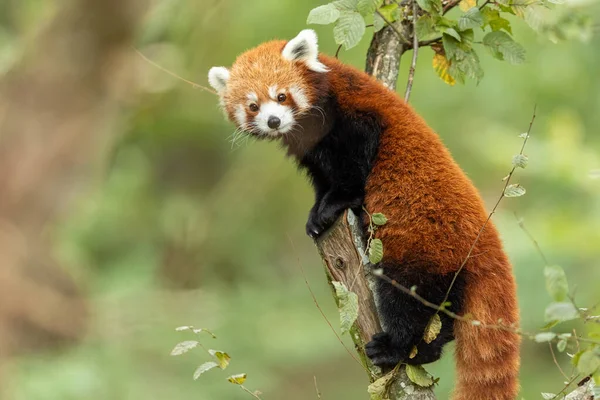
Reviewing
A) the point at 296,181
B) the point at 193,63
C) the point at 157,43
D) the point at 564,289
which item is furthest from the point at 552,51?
the point at 564,289

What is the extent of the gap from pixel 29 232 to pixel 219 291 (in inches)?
151

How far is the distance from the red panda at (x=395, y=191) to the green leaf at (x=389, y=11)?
27 cm

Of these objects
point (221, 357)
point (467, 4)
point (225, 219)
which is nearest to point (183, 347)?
point (221, 357)

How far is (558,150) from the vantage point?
18.7 ft

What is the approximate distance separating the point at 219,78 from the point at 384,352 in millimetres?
1645

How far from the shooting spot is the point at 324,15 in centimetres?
292

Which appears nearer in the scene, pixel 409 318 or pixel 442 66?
pixel 409 318

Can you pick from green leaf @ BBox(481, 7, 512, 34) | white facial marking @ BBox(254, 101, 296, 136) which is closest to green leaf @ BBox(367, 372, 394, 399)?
white facial marking @ BBox(254, 101, 296, 136)

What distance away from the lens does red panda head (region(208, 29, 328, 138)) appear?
3.51m

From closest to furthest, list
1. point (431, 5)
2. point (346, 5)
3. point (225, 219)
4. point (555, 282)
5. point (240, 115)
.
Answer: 1. point (555, 282)
2. point (346, 5)
3. point (431, 5)
4. point (240, 115)
5. point (225, 219)

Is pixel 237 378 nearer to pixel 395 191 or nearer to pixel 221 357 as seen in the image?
pixel 221 357

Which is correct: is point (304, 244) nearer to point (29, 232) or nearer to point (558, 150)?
point (29, 232)

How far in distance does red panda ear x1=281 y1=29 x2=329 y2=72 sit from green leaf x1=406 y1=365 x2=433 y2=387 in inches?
54.9

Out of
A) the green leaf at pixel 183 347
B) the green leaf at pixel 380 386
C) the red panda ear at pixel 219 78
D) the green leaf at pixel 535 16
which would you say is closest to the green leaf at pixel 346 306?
the green leaf at pixel 380 386
